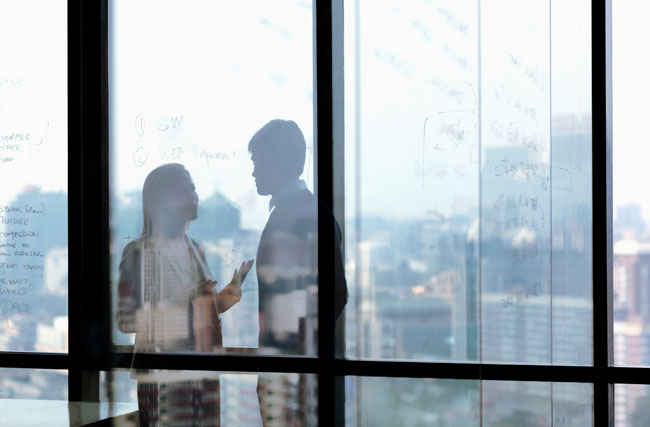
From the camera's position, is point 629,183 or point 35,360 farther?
point 35,360

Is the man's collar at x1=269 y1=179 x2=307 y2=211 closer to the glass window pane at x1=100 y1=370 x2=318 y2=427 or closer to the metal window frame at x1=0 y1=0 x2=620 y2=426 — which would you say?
the metal window frame at x1=0 y1=0 x2=620 y2=426

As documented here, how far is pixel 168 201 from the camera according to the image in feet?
7.00

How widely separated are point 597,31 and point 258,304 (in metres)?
1.30

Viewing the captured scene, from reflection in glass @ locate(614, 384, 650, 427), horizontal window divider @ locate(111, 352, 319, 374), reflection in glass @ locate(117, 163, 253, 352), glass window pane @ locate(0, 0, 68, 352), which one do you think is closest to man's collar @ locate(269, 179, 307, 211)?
reflection in glass @ locate(117, 163, 253, 352)

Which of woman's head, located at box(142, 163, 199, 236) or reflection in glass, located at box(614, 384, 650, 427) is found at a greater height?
woman's head, located at box(142, 163, 199, 236)

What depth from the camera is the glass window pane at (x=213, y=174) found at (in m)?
2.04

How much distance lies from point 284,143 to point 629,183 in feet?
3.36

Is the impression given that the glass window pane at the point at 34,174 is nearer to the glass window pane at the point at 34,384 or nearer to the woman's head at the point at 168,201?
the glass window pane at the point at 34,384

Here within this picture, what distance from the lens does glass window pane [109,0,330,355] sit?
2037 mm

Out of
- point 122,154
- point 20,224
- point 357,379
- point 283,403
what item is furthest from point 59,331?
point 357,379

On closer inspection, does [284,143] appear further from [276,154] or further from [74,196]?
[74,196]

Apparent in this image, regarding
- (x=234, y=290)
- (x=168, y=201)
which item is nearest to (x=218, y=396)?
(x=234, y=290)

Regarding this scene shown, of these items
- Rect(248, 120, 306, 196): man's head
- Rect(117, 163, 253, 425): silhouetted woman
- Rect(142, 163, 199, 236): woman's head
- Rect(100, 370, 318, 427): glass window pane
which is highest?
Rect(248, 120, 306, 196): man's head

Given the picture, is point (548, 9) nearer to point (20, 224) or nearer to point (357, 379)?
point (357, 379)
